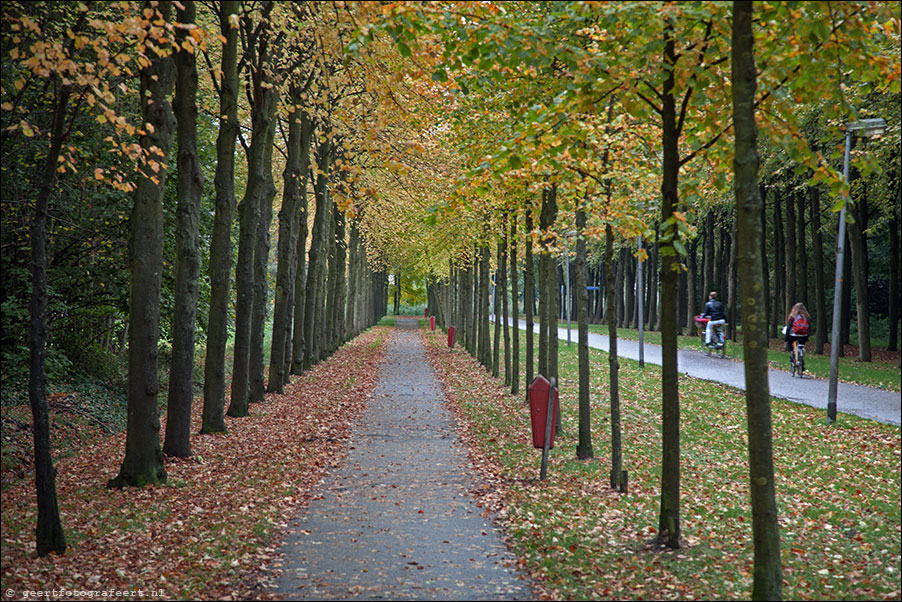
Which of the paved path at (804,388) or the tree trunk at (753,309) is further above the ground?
the tree trunk at (753,309)

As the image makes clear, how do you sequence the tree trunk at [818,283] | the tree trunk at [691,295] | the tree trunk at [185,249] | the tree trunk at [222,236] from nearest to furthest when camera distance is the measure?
the tree trunk at [185,249] < the tree trunk at [222,236] < the tree trunk at [818,283] < the tree trunk at [691,295]

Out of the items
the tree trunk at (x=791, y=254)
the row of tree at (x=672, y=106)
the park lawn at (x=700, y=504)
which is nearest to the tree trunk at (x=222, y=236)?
the row of tree at (x=672, y=106)

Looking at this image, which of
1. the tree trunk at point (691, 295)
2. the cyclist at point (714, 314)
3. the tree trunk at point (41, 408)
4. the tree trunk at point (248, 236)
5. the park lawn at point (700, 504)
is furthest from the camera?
the tree trunk at point (691, 295)

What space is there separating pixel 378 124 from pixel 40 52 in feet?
11.3

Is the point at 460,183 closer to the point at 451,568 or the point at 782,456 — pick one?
the point at 451,568

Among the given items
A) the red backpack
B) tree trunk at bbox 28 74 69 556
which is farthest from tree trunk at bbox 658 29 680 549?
the red backpack

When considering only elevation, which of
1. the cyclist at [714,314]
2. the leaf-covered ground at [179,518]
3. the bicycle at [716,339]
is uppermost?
the cyclist at [714,314]

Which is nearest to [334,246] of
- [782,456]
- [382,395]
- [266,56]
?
[382,395]

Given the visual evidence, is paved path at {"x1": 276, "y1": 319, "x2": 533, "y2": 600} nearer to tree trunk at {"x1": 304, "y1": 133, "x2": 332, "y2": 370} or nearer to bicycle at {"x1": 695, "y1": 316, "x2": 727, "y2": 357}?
tree trunk at {"x1": 304, "y1": 133, "x2": 332, "y2": 370}

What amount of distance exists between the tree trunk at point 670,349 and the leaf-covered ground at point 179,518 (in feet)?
12.4

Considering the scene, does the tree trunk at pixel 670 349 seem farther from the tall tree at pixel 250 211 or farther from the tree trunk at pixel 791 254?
Result: the tree trunk at pixel 791 254

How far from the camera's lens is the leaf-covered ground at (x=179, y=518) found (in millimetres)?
5863

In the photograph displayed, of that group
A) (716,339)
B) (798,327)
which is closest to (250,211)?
(798,327)

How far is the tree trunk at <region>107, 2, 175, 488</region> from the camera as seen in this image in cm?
895
